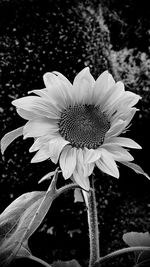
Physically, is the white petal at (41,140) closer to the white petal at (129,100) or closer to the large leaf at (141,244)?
the white petal at (129,100)

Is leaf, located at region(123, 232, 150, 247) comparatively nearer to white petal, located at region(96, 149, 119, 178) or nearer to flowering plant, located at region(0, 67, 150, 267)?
flowering plant, located at region(0, 67, 150, 267)

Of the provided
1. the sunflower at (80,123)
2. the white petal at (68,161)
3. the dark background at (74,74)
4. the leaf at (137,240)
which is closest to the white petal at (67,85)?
the sunflower at (80,123)

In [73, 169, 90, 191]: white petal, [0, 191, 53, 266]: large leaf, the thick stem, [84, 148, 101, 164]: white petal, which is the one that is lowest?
the thick stem

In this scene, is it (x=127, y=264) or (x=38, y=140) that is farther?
(x=127, y=264)

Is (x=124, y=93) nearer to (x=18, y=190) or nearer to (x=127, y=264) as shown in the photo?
(x=18, y=190)

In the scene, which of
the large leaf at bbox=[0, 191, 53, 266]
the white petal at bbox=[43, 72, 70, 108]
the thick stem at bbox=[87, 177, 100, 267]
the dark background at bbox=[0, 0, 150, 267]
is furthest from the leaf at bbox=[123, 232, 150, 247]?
the dark background at bbox=[0, 0, 150, 267]

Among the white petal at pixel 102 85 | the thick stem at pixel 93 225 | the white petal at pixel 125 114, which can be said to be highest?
the white petal at pixel 102 85

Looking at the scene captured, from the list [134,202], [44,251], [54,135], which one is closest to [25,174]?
[44,251]
